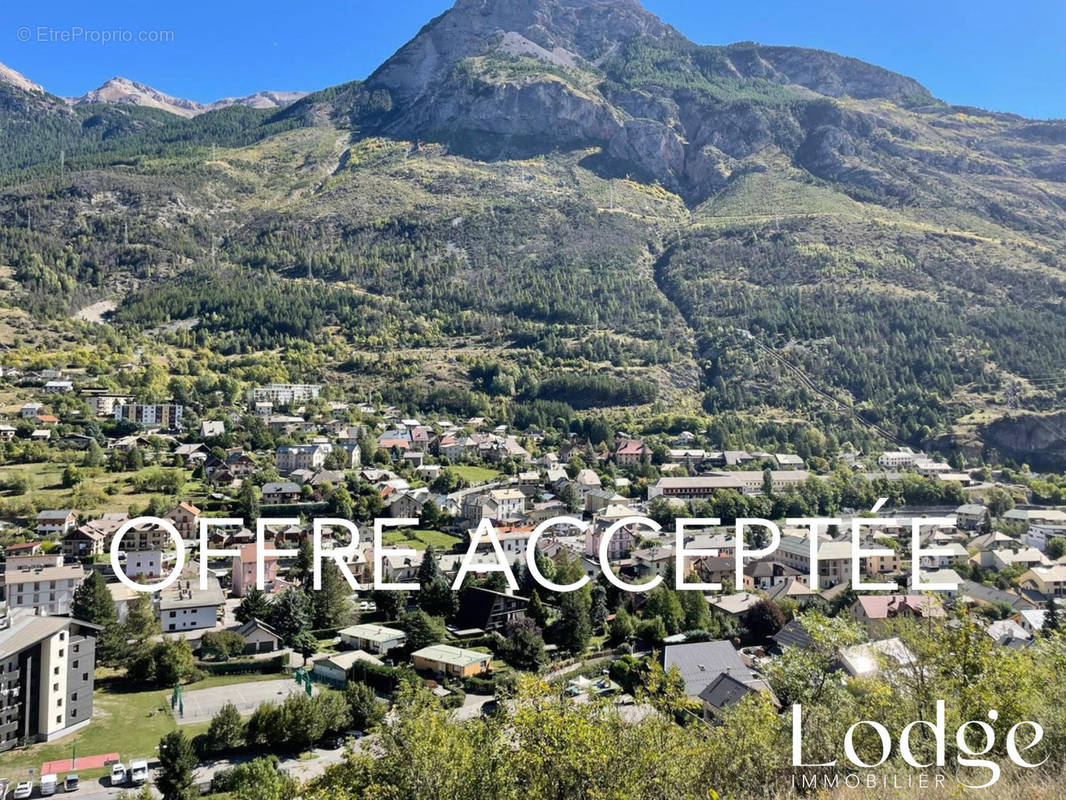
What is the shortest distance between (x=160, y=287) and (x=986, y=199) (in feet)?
528

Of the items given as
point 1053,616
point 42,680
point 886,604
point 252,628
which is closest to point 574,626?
point 252,628

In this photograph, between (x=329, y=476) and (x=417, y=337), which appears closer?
(x=329, y=476)

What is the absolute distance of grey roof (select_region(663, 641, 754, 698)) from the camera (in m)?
28.1

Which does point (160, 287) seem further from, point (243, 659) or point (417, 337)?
point (243, 659)

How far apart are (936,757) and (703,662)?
16.5m

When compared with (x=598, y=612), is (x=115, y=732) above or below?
below

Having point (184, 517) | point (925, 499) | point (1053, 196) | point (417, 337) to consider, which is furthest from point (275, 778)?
point (1053, 196)

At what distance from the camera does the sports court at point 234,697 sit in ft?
89.3

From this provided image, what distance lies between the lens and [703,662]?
29.2 meters

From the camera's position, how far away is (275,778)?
19984 millimetres

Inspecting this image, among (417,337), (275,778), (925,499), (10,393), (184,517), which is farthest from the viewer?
(417,337)

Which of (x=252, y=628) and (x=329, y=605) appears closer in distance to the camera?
(x=252, y=628)

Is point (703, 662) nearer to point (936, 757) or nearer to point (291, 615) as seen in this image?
point (936, 757)

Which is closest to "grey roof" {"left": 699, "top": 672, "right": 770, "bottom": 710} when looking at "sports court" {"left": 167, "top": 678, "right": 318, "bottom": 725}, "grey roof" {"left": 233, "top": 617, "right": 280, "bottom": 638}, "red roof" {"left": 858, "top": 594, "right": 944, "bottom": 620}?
"red roof" {"left": 858, "top": 594, "right": 944, "bottom": 620}
